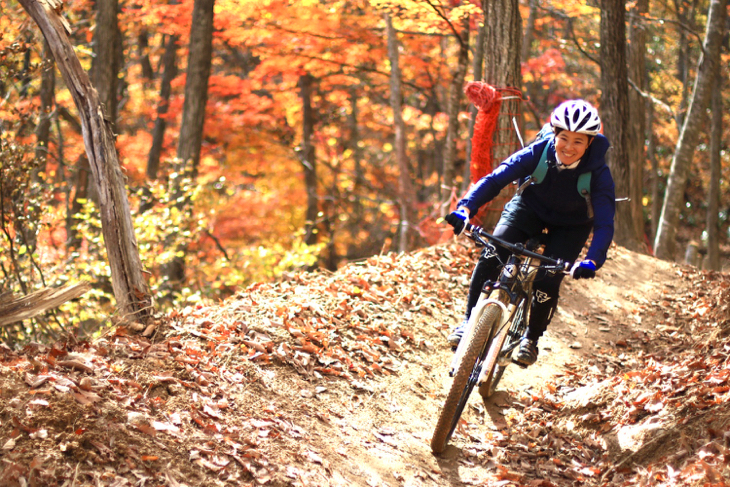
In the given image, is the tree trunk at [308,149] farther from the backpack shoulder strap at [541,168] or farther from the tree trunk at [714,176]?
the backpack shoulder strap at [541,168]

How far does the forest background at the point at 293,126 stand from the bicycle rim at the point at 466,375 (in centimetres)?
268

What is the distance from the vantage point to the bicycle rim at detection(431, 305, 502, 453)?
4203 millimetres

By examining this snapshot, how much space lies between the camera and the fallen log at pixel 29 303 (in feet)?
14.4

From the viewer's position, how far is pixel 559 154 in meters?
4.55

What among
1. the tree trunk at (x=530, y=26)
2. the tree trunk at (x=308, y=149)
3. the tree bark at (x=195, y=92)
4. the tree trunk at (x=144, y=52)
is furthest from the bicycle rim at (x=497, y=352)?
the tree trunk at (x=144, y=52)

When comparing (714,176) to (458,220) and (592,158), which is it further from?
(458,220)

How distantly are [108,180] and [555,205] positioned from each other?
3.45m

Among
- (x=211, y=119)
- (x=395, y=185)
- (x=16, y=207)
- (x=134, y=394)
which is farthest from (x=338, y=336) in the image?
(x=395, y=185)

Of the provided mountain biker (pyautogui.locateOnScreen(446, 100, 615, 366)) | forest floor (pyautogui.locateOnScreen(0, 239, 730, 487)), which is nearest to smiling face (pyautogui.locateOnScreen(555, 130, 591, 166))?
mountain biker (pyautogui.locateOnScreen(446, 100, 615, 366))

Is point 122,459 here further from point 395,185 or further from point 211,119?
point 395,185

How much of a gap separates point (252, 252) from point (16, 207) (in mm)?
5215

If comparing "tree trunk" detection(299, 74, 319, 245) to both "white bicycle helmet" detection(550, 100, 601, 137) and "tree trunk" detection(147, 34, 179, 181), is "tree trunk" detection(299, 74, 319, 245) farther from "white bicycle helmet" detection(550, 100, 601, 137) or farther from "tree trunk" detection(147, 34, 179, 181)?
"white bicycle helmet" detection(550, 100, 601, 137)

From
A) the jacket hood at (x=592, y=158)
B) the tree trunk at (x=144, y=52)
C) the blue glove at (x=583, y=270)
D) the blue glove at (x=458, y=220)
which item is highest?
the tree trunk at (x=144, y=52)

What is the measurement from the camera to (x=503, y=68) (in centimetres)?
789
